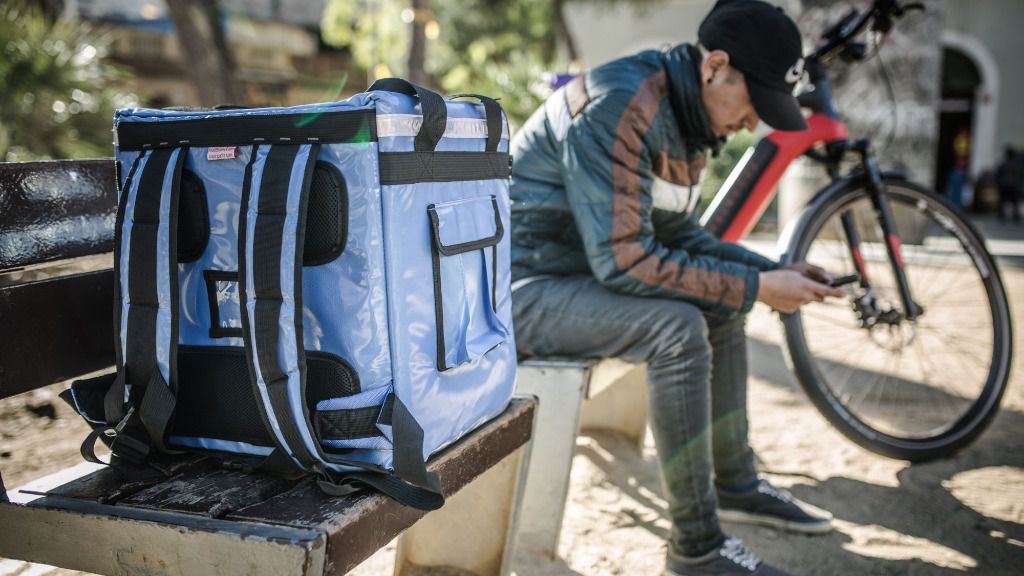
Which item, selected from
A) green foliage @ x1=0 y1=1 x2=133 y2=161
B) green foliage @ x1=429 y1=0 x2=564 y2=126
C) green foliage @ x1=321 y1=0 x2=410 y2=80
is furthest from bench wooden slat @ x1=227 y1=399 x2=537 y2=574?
green foliage @ x1=429 y1=0 x2=564 y2=126

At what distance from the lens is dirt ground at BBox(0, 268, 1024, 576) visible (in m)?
2.30

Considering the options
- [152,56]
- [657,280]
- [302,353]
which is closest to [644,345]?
[657,280]

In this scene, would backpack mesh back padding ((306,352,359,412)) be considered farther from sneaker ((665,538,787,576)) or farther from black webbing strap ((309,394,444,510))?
sneaker ((665,538,787,576))

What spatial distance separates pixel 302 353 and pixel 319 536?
0.96 feet

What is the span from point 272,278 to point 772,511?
182 centimetres

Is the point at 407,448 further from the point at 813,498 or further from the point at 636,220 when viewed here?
the point at 813,498

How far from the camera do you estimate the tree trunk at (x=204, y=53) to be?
680 centimetres

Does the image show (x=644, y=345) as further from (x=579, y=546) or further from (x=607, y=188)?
(x=579, y=546)

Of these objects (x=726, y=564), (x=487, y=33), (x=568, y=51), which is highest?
(x=487, y=33)

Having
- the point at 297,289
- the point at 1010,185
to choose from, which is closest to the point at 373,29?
the point at 1010,185

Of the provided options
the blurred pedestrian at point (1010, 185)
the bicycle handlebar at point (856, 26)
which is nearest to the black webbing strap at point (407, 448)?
the bicycle handlebar at point (856, 26)

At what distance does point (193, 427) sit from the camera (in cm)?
155

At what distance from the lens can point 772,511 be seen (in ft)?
8.26

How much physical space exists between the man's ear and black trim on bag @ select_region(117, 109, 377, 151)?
1218 millimetres
